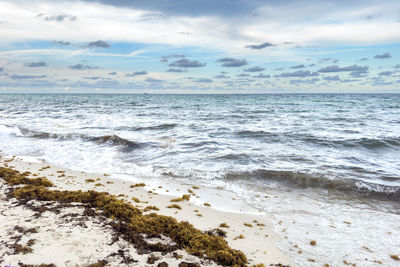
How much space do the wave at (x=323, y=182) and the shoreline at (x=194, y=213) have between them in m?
2.19

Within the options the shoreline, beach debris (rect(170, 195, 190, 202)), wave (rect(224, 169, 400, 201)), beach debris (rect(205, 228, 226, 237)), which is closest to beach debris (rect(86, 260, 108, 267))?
the shoreline

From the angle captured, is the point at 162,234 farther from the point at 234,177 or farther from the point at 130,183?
the point at 234,177

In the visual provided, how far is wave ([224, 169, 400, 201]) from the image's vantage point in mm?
6605

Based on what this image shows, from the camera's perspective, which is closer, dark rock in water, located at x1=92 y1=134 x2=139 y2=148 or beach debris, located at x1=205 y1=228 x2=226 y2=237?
beach debris, located at x1=205 y1=228 x2=226 y2=237

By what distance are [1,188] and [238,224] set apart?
5.38m

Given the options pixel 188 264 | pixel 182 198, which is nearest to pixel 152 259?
pixel 188 264

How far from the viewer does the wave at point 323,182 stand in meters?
6.61

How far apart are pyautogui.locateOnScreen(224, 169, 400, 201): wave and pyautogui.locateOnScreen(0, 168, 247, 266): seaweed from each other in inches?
149

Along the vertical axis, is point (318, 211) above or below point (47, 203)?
below

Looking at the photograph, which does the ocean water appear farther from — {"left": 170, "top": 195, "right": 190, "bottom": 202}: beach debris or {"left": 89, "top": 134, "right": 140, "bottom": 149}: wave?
Answer: {"left": 170, "top": 195, "right": 190, "bottom": 202}: beach debris

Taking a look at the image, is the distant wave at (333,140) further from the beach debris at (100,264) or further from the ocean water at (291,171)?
the beach debris at (100,264)

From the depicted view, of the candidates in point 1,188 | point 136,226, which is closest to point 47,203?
point 1,188

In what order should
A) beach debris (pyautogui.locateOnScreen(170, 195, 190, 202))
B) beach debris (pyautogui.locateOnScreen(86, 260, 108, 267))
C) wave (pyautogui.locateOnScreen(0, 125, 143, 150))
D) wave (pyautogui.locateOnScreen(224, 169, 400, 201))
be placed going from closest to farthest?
beach debris (pyautogui.locateOnScreen(86, 260, 108, 267)) < beach debris (pyautogui.locateOnScreen(170, 195, 190, 202)) < wave (pyautogui.locateOnScreen(224, 169, 400, 201)) < wave (pyautogui.locateOnScreen(0, 125, 143, 150))

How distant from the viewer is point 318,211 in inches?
214
